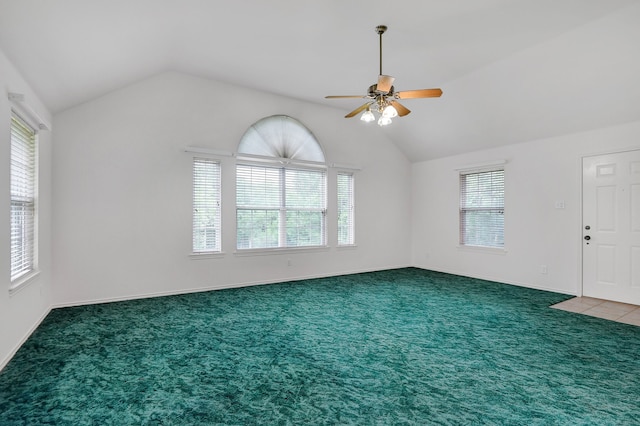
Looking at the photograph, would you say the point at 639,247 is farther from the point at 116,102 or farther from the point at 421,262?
the point at 116,102

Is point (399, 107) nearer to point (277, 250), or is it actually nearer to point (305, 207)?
point (305, 207)

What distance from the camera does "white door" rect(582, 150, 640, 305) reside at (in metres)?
4.33

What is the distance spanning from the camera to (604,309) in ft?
13.5

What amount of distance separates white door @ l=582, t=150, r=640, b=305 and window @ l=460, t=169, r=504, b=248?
129cm

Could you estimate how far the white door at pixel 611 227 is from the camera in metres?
4.33

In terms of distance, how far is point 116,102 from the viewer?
4.43 m

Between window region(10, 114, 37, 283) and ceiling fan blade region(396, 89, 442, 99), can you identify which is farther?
ceiling fan blade region(396, 89, 442, 99)

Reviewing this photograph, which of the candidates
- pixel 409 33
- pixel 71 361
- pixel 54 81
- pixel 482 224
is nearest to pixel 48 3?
pixel 54 81

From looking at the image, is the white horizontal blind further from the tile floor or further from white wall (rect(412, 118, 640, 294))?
the tile floor

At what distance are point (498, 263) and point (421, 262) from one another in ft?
5.52

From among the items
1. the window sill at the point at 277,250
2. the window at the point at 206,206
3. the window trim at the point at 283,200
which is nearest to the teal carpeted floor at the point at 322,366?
the window at the point at 206,206

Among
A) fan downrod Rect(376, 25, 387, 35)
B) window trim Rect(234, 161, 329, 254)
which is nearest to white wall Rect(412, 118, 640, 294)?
window trim Rect(234, 161, 329, 254)

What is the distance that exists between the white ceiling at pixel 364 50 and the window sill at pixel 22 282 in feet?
6.16

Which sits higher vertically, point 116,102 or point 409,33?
point 409,33
